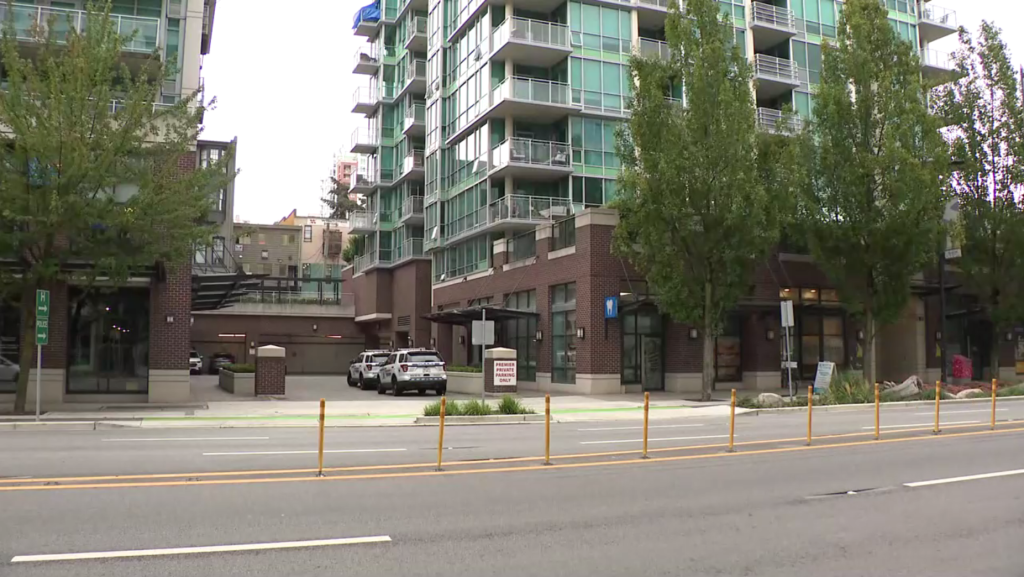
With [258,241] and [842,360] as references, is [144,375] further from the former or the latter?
[258,241]

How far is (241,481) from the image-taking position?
10375 mm

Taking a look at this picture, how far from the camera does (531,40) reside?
124 ft

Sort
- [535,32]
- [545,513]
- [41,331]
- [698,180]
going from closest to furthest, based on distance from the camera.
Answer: [545,513] → [41,331] → [698,180] → [535,32]

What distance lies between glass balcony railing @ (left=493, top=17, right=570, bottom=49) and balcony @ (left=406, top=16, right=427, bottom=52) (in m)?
13.0

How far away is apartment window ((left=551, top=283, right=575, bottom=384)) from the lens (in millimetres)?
32938

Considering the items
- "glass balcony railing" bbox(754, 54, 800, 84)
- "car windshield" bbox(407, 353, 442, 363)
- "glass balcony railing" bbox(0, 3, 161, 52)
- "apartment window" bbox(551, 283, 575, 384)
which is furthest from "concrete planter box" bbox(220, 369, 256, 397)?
"glass balcony railing" bbox(754, 54, 800, 84)

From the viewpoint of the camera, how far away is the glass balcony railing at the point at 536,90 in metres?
37.9

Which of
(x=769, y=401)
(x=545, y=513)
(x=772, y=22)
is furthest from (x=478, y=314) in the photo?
(x=545, y=513)

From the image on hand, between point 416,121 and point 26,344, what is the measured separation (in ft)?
104

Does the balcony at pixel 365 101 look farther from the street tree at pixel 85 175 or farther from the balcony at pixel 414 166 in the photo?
the street tree at pixel 85 175

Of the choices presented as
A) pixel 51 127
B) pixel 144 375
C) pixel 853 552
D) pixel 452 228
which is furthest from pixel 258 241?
pixel 853 552

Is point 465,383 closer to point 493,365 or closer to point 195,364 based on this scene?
point 493,365

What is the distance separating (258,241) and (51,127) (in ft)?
218

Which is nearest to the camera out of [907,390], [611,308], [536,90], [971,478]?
[971,478]
